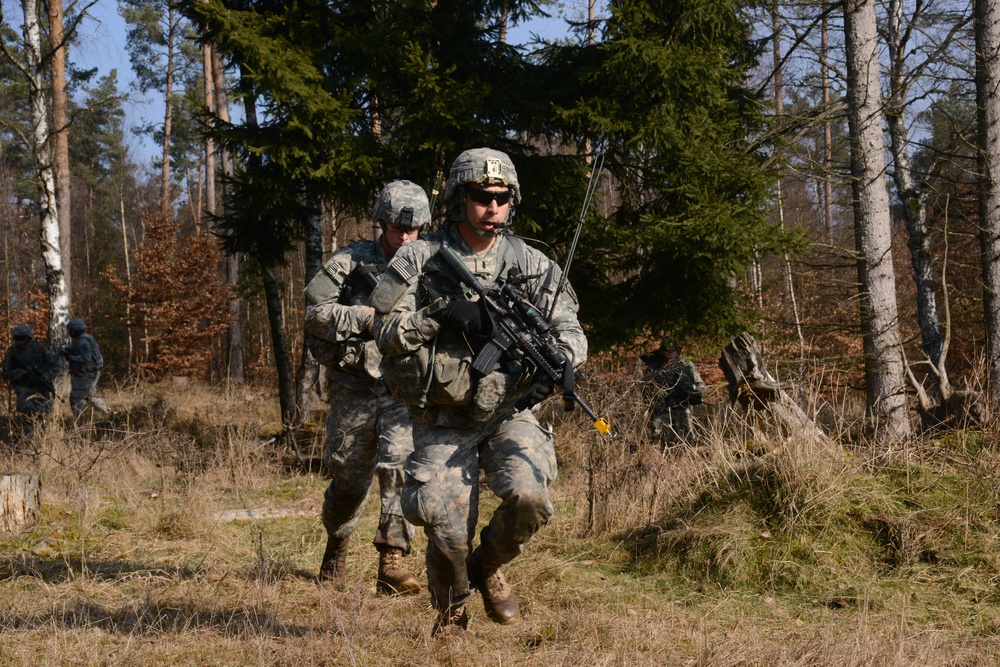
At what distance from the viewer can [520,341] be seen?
12.0ft

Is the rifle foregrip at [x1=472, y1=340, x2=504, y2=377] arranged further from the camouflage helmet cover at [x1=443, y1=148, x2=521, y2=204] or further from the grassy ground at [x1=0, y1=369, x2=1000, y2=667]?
the grassy ground at [x1=0, y1=369, x2=1000, y2=667]

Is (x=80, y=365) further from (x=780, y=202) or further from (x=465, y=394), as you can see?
(x=465, y=394)

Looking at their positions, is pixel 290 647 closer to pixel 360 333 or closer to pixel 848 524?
pixel 360 333

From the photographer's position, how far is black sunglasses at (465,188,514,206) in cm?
386

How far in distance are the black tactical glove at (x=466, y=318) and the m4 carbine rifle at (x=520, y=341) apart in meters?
0.04

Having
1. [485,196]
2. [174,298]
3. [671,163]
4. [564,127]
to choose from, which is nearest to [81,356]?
[564,127]

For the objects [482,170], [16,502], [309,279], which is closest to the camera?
[482,170]

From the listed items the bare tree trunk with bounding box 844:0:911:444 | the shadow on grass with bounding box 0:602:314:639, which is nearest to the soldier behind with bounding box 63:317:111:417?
the shadow on grass with bounding box 0:602:314:639

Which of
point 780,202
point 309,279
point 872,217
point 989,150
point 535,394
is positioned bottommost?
point 535,394

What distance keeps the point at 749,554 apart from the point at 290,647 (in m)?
2.83

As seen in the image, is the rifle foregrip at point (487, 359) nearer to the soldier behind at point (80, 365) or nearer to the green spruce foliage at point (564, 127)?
the green spruce foliage at point (564, 127)

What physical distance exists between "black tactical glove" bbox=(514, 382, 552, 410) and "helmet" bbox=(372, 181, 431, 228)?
183 centimetres

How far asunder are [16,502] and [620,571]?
4.47 meters

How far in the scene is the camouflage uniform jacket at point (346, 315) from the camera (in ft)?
16.7
